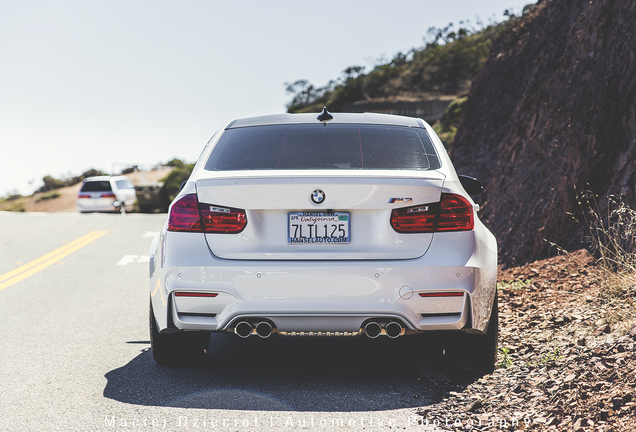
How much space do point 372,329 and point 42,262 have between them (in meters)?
8.75

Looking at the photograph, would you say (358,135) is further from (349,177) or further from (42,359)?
(42,359)

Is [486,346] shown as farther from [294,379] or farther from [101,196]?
[101,196]

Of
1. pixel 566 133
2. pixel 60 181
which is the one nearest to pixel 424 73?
pixel 60 181

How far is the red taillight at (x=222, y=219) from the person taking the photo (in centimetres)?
435

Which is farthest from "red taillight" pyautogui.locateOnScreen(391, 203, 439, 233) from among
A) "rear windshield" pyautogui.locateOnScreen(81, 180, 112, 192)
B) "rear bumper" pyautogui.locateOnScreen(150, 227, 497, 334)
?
"rear windshield" pyautogui.locateOnScreen(81, 180, 112, 192)

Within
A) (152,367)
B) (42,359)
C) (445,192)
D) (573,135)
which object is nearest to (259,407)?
(152,367)

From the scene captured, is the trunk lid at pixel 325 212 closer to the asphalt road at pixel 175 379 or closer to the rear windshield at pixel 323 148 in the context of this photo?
the rear windshield at pixel 323 148

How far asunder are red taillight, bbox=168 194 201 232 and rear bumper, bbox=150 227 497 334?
0.06 metres

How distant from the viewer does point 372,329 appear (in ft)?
14.3

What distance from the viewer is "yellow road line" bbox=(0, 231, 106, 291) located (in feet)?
32.0

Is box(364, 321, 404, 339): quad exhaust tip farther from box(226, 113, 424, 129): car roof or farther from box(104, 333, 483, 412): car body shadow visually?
box(226, 113, 424, 129): car roof

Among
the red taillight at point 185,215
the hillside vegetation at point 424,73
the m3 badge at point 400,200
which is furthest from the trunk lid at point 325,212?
the hillside vegetation at point 424,73

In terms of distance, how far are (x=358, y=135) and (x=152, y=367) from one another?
243 cm

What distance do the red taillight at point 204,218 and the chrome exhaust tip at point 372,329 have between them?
1.04m
